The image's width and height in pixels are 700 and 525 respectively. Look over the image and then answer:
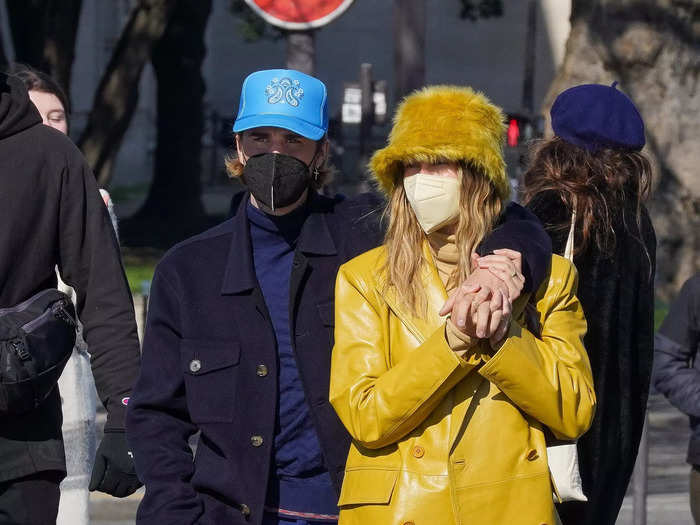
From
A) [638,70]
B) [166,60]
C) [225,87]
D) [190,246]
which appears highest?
[190,246]

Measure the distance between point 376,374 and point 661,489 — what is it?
5.57 m

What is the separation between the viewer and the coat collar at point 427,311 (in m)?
3.06

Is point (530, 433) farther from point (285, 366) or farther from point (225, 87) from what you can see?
point (225, 87)

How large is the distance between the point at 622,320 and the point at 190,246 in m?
1.23

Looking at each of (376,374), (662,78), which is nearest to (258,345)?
(376,374)

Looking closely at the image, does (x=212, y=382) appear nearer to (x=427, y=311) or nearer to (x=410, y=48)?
(x=427, y=311)

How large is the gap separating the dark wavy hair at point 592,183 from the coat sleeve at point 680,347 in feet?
3.25

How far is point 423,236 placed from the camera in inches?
125

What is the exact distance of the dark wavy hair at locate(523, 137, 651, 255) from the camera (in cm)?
388

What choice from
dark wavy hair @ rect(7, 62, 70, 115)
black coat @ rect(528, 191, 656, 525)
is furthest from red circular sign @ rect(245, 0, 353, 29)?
black coat @ rect(528, 191, 656, 525)

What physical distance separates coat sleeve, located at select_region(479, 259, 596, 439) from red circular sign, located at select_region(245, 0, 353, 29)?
3.84m

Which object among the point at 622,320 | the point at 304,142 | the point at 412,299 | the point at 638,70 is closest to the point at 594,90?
the point at 622,320

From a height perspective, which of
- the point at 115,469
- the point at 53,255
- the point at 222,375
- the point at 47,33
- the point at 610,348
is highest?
the point at 53,255

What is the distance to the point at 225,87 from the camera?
37188 millimetres
